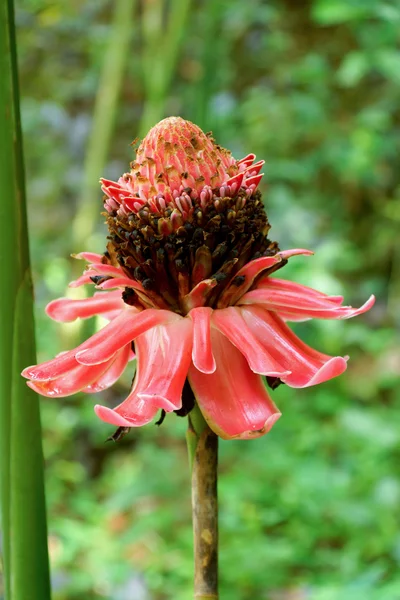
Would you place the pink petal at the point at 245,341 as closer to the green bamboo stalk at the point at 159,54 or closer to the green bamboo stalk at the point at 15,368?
the green bamboo stalk at the point at 15,368

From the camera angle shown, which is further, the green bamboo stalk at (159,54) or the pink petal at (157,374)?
the green bamboo stalk at (159,54)

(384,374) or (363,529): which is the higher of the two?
(384,374)

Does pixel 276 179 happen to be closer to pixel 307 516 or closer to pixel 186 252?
pixel 307 516

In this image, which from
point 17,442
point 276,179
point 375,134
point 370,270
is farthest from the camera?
point 370,270

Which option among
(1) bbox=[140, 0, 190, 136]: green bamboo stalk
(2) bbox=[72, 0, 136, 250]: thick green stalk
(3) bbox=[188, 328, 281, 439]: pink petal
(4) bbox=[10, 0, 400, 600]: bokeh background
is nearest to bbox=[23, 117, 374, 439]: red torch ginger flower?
(3) bbox=[188, 328, 281, 439]: pink petal

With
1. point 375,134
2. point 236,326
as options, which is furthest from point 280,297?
point 375,134

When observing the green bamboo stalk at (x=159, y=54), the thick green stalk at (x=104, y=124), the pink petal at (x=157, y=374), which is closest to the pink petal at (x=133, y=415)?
the pink petal at (x=157, y=374)
